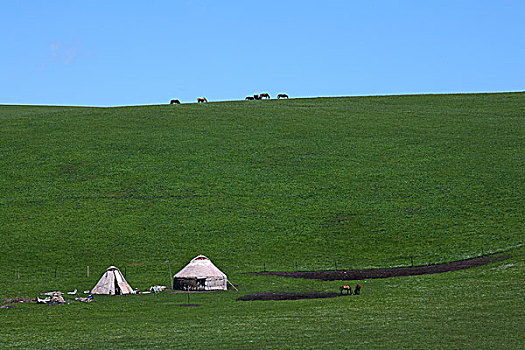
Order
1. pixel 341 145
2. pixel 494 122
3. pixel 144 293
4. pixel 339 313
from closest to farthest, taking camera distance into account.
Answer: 1. pixel 339 313
2. pixel 144 293
3. pixel 341 145
4. pixel 494 122

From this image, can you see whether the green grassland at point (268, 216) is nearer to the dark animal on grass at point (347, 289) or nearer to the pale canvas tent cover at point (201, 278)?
the dark animal on grass at point (347, 289)

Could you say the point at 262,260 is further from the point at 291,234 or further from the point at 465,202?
the point at 465,202

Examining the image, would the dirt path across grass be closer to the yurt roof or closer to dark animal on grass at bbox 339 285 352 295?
→ the yurt roof

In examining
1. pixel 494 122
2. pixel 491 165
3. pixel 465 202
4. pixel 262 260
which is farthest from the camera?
pixel 494 122

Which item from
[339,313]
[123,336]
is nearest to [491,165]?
[339,313]

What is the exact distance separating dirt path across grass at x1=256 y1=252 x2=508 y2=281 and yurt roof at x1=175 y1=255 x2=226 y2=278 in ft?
15.5

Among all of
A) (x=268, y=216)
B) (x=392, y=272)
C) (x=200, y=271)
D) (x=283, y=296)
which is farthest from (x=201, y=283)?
(x=268, y=216)

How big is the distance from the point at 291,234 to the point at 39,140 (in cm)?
3935

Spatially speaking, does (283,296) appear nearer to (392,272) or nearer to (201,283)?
(201,283)

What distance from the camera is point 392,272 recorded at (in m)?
43.5

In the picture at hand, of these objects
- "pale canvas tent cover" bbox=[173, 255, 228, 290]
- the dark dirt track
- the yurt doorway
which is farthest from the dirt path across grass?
the dark dirt track

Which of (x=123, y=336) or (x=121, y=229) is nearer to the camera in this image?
(x=123, y=336)

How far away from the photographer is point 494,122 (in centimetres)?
8262

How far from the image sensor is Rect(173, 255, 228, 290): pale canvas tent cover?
4012 centimetres
